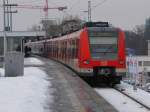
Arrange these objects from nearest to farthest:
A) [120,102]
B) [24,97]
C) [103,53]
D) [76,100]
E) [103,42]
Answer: [24,97] → [76,100] → [120,102] → [103,53] → [103,42]

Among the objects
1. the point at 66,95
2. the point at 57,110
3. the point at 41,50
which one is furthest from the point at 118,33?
the point at 41,50

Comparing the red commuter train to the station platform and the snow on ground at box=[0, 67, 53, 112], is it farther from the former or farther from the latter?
the snow on ground at box=[0, 67, 53, 112]

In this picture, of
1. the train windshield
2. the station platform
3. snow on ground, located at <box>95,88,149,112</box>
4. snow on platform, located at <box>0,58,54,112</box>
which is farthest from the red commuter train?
snow on platform, located at <box>0,58,54,112</box>

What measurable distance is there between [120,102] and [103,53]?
719 centimetres

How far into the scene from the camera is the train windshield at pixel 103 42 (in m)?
28.5

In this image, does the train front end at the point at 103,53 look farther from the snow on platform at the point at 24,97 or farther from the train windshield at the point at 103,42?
the snow on platform at the point at 24,97

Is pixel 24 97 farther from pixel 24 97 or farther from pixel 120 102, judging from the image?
pixel 120 102

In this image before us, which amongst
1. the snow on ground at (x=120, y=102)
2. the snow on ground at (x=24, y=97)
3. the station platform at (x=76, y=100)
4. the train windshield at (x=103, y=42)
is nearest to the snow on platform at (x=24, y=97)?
the snow on ground at (x=24, y=97)

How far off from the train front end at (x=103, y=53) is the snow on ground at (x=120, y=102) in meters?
1.13

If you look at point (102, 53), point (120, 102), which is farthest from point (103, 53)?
point (120, 102)

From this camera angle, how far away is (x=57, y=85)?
2280 centimetres

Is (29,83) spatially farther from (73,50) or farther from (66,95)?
(73,50)

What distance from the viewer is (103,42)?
1133 inches

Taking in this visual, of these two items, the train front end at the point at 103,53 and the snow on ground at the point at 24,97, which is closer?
the snow on ground at the point at 24,97
